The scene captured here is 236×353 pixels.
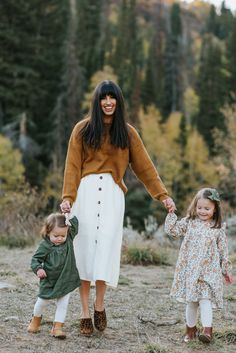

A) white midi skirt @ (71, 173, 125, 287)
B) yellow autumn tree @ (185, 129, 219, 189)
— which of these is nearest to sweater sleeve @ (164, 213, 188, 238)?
white midi skirt @ (71, 173, 125, 287)

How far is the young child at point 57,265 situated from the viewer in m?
4.85

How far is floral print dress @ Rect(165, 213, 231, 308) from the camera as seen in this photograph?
4.86 metres

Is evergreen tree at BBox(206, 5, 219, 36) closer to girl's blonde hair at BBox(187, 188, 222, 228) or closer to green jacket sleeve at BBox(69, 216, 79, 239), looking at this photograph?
girl's blonde hair at BBox(187, 188, 222, 228)

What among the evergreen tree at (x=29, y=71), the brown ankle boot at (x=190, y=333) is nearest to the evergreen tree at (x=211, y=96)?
the evergreen tree at (x=29, y=71)

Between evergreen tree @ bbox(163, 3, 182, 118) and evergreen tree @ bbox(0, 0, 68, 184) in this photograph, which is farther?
evergreen tree @ bbox(163, 3, 182, 118)

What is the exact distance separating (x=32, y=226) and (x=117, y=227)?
6.14m

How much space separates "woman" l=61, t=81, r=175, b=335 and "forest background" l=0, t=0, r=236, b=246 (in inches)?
1111

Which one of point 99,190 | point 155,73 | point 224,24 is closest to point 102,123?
point 99,190

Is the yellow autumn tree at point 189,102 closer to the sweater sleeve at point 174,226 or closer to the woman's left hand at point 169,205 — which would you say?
the woman's left hand at point 169,205

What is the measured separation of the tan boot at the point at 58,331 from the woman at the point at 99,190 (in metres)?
0.20

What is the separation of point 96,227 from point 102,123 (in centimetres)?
78

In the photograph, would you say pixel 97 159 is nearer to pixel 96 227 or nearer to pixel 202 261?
pixel 96 227

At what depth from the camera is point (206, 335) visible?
188 inches

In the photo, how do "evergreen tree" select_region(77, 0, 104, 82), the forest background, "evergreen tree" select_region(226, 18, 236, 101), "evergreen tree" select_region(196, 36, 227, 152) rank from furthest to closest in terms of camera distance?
1. "evergreen tree" select_region(226, 18, 236, 101)
2. "evergreen tree" select_region(77, 0, 104, 82)
3. "evergreen tree" select_region(196, 36, 227, 152)
4. the forest background
